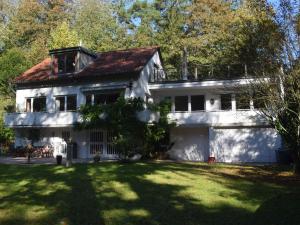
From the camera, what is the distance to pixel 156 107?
1136 inches

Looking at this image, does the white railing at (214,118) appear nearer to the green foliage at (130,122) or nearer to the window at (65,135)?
the green foliage at (130,122)

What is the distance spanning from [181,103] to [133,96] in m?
3.98

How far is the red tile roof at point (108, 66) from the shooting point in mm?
31000

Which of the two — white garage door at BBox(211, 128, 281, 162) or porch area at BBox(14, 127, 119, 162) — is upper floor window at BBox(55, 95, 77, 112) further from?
white garage door at BBox(211, 128, 281, 162)

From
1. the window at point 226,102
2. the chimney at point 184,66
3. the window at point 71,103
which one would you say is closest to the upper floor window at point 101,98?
the window at point 71,103

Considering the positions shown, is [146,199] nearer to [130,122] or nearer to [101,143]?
[130,122]

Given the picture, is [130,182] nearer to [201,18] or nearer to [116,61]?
[116,61]

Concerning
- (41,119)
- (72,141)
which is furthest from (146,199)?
(41,119)

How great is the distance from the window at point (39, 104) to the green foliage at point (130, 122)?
6.38 meters

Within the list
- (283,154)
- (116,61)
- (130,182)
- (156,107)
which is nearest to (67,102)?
(116,61)

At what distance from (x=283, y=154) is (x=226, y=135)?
15.3 ft

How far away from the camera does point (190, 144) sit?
30.5 m

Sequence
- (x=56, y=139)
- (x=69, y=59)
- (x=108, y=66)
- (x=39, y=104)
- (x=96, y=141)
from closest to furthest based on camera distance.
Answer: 1. (x=96, y=141)
2. (x=108, y=66)
3. (x=56, y=139)
4. (x=69, y=59)
5. (x=39, y=104)

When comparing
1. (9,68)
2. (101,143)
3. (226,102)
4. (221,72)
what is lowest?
(101,143)
